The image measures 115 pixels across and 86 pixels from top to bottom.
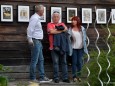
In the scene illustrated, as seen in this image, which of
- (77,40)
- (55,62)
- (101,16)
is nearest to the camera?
(55,62)

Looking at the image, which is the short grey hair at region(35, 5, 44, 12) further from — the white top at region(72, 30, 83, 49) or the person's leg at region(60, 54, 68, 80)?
the person's leg at region(60, 54, 68, 80)

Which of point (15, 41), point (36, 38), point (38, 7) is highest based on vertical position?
point (38, 7)

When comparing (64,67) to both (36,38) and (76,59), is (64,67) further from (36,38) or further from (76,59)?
(36,38)

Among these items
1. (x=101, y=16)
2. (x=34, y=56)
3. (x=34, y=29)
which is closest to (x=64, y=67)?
(x=34, y=56)

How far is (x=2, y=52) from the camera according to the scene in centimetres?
1030

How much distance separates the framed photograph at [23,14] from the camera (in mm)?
10234

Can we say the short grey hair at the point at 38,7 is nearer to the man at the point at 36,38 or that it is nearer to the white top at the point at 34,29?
the man at the point at 36,38

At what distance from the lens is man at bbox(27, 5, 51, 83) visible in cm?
962

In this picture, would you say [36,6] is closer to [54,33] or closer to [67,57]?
[54,33]

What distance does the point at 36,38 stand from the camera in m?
9.66

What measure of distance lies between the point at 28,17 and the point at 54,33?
0.87 meters

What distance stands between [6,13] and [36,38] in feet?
3.54

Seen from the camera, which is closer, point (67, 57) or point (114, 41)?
point (114, 41)

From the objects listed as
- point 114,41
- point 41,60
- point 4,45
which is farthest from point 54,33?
point 114,41
